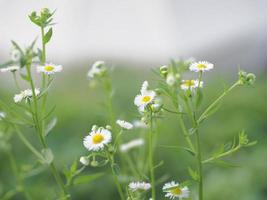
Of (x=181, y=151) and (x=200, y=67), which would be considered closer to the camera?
(x=200, y=67)

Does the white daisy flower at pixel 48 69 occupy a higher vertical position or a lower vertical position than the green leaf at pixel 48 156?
higher

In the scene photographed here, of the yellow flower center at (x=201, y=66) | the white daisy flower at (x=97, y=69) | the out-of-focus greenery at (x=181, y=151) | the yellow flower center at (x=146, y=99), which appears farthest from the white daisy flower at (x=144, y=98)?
the out-of-focus greenery at (x=181, y=151)

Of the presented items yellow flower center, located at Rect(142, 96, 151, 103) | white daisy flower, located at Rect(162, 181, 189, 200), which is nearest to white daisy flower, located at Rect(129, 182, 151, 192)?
white daisy flower, located at Rect(162, 181, 189, 200)

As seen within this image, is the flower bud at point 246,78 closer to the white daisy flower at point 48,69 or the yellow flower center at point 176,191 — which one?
the yellow flower center at point 176,191

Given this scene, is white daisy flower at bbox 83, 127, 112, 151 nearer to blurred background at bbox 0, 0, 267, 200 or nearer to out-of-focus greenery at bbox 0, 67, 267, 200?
out-of-focus greenery at bbox 0, 67, 267, 200

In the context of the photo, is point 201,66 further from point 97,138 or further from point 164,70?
point 97,138

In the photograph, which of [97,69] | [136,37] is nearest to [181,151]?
[97,69]

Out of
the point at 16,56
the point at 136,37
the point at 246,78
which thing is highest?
the point at 16,56

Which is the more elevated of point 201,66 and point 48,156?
point 201,66

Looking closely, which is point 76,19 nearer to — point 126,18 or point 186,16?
point 126,18
